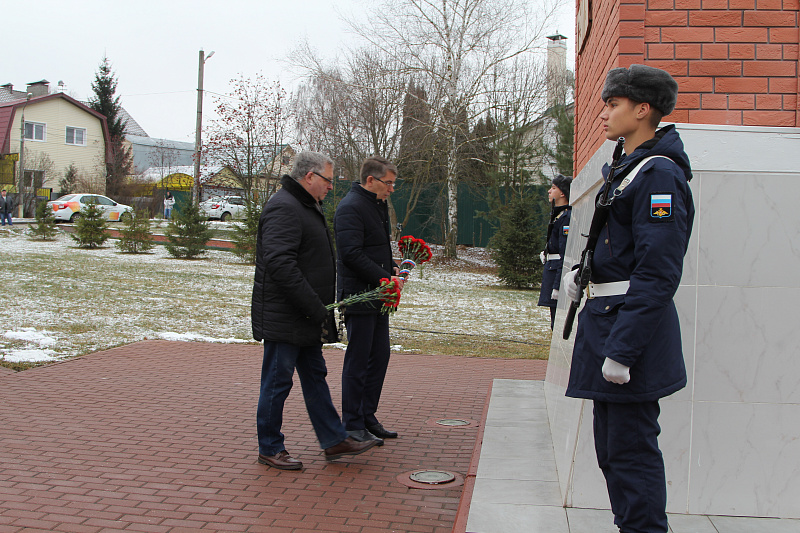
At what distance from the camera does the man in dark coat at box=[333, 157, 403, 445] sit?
16.1ft

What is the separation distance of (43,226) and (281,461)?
24.9 meters

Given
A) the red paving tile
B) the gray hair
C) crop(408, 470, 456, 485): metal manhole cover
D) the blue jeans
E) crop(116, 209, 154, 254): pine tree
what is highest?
the gray hair

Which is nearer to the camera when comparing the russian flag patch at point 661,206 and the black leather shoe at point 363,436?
the russian flag patch at point 661,206

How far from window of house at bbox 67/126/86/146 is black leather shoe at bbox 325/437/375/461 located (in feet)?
161

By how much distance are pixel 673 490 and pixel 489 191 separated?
77.0 ft

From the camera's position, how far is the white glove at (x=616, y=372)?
8.18ft

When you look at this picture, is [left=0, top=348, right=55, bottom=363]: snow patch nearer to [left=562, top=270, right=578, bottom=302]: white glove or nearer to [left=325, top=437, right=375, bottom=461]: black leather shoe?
[left=325, top=437, right=375, bottom=461]: black leather shoe

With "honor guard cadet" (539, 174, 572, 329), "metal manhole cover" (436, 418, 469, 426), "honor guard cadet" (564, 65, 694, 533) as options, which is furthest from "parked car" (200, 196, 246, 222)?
"honor guard cadet" (564, 65, 694, 533)

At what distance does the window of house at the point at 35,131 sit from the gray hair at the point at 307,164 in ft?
154

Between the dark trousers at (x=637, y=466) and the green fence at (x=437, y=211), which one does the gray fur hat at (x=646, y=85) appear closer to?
the dark trousers at (x=637, y=466)

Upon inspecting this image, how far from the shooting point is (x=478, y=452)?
4652mm

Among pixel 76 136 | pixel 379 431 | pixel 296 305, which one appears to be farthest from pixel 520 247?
pixel 76 136

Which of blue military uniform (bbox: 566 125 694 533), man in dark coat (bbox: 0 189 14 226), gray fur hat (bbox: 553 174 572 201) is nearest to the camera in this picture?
blue military uniform (bbox: 566 125 694 533)

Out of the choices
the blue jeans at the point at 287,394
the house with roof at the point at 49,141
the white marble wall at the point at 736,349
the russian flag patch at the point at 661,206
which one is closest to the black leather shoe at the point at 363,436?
the blue jeans at the point at 287,394
